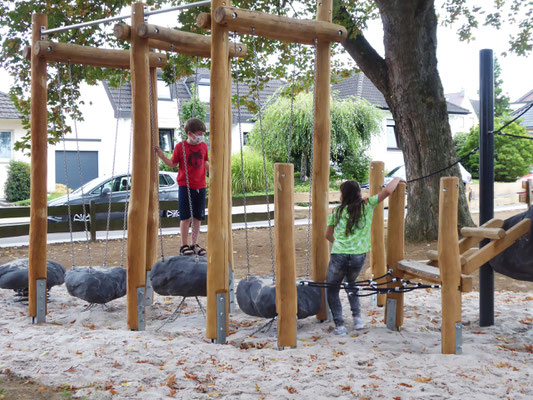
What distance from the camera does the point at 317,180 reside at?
523cm

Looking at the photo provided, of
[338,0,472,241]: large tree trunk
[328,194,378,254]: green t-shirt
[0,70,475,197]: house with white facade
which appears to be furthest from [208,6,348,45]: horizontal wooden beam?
[0,70,475,197]: house with white facade

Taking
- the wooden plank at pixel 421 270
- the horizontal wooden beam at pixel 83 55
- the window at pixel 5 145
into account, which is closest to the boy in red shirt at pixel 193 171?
the horizontal wooden beam at pixel 83 55

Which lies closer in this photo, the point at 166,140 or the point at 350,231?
the point at 350,231

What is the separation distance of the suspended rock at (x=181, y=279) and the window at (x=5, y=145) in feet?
74.9

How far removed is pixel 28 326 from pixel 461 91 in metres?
43.4

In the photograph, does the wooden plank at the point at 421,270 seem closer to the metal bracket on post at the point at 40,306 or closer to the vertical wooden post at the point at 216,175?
the vertical wooden post at the point at 216,175

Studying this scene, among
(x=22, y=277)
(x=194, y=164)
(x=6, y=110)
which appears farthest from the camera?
(x=6, y=110)

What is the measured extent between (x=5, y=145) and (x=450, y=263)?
24.7 m

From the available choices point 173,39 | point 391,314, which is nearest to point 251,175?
point 173,39

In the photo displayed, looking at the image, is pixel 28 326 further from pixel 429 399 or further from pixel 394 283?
pixel 429 399

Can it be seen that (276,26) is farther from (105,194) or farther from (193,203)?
(105,194)

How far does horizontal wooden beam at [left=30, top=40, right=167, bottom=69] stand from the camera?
5.71m

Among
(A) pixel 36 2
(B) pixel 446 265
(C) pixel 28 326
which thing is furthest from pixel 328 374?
(A) pixel 36 2

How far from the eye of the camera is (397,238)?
5.23m
